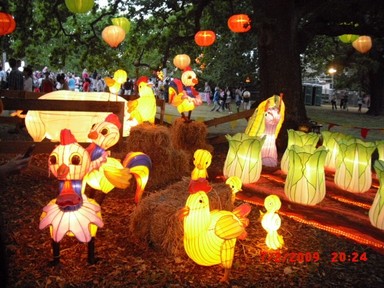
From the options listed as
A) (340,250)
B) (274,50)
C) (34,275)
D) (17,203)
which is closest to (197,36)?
(274,50)

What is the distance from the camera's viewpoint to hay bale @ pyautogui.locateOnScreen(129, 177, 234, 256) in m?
4.35

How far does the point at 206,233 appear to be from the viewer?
399cm

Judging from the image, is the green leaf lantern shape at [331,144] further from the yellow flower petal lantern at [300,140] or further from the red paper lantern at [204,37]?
the red paper lantern at [204,37]

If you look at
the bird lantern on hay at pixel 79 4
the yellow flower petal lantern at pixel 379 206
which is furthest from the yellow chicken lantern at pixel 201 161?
the bird lantern on hay at pixel 79 4

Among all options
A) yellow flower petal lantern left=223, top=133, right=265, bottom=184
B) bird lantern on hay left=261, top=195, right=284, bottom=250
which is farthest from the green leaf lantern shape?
bird lantern on hay left=261, top=195, right=284, bottom=250

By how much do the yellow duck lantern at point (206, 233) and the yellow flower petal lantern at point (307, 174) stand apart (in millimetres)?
2239

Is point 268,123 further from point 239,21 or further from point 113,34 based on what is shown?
point 113,34

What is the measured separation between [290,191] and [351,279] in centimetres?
217

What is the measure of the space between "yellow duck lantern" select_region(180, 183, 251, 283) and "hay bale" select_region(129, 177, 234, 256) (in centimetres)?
31

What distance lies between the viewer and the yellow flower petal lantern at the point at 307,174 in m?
5.95

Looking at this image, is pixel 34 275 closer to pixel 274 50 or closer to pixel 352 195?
pixel 352 195

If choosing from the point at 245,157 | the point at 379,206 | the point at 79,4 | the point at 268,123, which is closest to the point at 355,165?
Answer: the point at 379,206
